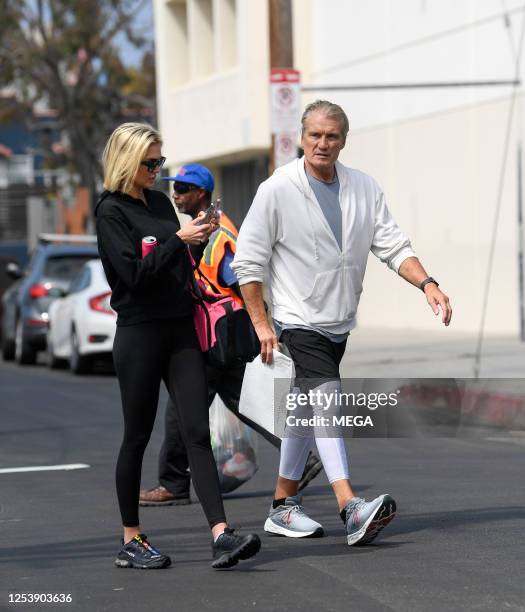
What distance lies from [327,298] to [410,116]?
54.6ft

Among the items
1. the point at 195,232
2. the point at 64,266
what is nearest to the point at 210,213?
the point at 195,232

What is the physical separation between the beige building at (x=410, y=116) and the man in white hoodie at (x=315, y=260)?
12.4 metres

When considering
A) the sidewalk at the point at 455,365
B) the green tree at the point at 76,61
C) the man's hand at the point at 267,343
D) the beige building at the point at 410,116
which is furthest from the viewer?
the green tree at the point at 76,61

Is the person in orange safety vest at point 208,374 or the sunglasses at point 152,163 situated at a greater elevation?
the sunglasses at point 152,163

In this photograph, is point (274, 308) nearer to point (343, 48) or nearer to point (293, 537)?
point (293, 537)

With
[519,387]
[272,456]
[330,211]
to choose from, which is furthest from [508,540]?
[519,387]

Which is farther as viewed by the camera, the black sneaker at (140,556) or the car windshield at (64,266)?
the car windshield at (64,266)

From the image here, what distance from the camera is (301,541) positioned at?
23.5ft

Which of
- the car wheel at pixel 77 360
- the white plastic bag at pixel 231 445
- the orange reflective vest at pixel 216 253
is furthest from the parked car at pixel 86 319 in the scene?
the orange reflective vest at pixel 216 253

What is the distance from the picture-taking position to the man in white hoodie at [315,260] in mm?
6910

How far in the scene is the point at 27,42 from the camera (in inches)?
1544

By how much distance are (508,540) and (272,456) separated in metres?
3.76

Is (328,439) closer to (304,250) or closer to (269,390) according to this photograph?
(269,390)

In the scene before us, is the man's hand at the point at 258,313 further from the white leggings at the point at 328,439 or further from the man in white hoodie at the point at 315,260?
the white leggings at the point at 328,439
